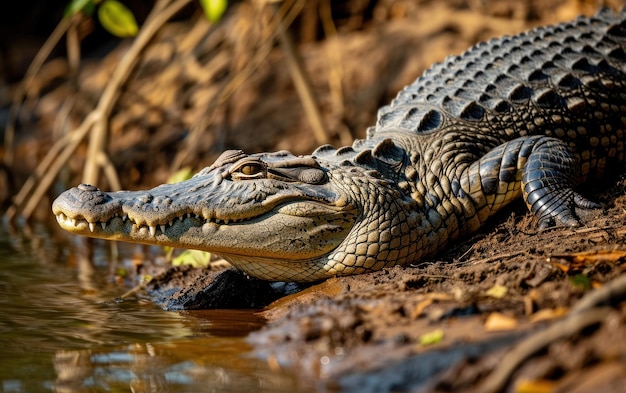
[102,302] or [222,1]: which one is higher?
[222,1]

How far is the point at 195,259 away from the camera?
5688mm

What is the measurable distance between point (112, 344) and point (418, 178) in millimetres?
2126

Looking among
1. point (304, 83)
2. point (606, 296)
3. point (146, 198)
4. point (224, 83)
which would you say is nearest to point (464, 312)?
point (606, 296)

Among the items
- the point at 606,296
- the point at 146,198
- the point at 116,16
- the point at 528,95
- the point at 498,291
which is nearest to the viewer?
the point at 606,296

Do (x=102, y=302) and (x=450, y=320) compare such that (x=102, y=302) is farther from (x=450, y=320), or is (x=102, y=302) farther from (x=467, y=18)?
(x=467, y=18)

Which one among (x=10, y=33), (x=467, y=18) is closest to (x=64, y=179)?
(x=10, y=33)

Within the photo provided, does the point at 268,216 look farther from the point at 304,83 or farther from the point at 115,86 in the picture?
the point at 304,83

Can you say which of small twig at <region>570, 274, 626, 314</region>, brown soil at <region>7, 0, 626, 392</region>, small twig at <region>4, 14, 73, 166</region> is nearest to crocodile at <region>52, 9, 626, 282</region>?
brown soil at <region>7, 0, 626, 392</region>

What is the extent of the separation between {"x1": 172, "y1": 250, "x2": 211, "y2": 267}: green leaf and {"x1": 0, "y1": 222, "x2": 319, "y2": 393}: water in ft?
1.48

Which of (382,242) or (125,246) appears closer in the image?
(382,242)

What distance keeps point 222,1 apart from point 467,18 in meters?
4.18

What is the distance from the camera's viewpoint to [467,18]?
9.72 meters

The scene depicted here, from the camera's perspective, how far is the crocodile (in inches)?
173

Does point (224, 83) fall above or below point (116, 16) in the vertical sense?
below
